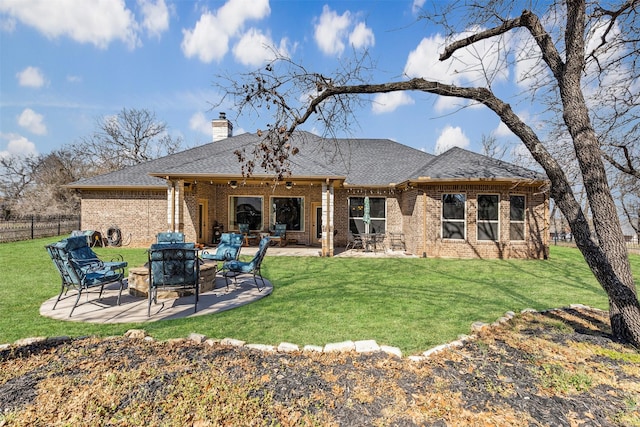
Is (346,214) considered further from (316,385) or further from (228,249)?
(316,385)

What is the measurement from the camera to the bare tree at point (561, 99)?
3648mm

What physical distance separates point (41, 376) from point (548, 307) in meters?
7.26

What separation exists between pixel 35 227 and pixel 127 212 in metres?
6.68

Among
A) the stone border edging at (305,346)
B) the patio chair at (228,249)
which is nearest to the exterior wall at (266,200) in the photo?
the patio chair at (228,249)

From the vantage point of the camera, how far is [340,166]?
14641 millimetres

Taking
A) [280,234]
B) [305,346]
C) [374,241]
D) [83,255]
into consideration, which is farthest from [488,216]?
[83,255]

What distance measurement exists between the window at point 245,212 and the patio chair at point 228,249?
620 centimetres

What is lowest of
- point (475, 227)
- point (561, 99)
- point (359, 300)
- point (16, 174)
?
point (359, 300)

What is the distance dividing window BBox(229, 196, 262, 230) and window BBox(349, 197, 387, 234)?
176 inches

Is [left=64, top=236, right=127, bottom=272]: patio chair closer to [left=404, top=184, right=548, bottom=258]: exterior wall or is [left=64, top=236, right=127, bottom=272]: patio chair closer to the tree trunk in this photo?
the tree trunk

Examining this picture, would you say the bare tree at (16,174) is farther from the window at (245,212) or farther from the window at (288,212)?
the window at (288,212)

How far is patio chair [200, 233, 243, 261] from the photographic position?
25.8 feet

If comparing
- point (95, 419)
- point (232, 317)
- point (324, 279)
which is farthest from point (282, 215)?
point (95, 419)

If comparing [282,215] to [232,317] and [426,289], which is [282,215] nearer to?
[426,289]
